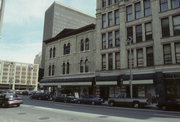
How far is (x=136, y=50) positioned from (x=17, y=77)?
124 m

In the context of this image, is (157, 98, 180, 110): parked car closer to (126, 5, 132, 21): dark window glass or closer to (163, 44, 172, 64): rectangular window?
(163, 44, 172, 64): rectangular window

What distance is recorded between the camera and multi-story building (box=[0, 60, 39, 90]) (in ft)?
422

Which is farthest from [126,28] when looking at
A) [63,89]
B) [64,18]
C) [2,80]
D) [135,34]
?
[2,80]

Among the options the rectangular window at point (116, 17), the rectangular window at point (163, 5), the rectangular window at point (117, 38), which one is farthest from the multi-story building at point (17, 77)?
the rectangular window at point (163, 5)

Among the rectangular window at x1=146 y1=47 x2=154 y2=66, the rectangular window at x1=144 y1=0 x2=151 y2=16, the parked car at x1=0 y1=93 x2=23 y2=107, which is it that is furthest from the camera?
the rectangular window at x1=144 y1=0 x2=151 y2=16

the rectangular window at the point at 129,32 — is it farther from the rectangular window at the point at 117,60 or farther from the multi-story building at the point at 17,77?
the multi-story building at the point at 17,77

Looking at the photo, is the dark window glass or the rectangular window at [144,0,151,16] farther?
the dark window glass

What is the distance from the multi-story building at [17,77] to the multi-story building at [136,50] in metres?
105

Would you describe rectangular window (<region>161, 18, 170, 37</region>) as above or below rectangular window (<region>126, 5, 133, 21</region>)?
below

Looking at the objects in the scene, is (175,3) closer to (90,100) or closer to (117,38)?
(117,38)

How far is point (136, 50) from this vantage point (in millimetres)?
28797

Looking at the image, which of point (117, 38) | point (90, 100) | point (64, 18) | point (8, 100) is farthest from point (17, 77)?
point (8, 100)

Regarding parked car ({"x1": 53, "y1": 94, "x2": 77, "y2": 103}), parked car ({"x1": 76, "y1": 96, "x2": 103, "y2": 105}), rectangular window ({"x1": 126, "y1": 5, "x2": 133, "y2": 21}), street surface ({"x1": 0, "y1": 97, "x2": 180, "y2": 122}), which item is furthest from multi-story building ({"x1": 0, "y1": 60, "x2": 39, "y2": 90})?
street surface ({"x1": 0, "y1": 97, "x2": 180, "y2": 122})

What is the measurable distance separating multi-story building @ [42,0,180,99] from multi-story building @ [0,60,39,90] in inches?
4133
